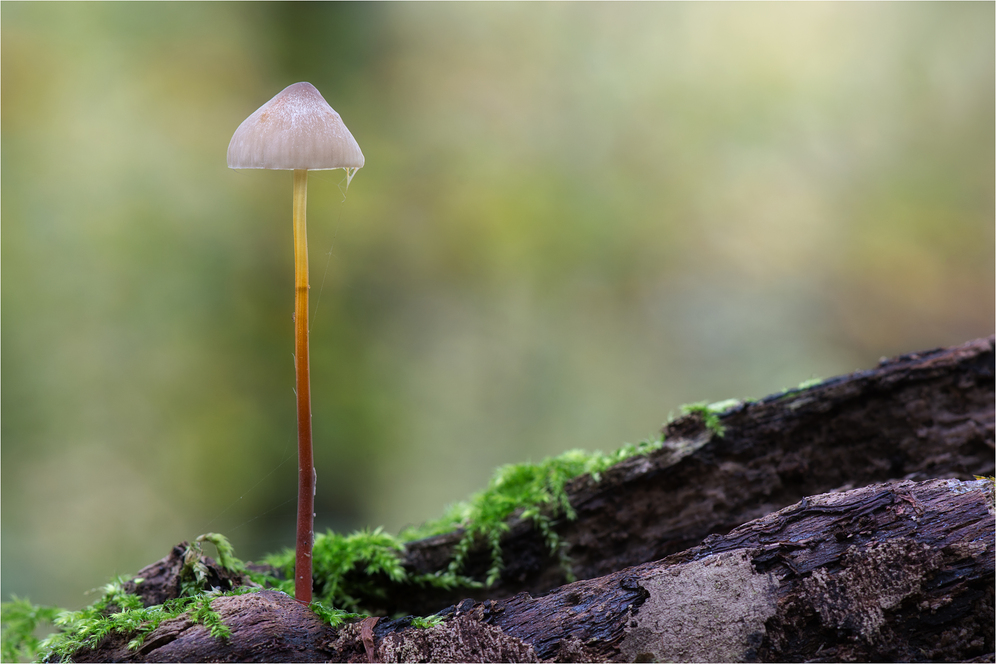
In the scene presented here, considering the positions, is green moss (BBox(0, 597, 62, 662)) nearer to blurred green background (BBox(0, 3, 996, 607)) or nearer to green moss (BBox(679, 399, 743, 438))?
blurred green background (BBox(0, 3, 996, 607))

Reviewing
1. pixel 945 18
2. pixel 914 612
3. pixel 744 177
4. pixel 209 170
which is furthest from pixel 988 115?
pixel 209 170

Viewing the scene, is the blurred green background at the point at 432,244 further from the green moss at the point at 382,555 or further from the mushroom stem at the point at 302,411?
the mushroom stem at the point at 302,411

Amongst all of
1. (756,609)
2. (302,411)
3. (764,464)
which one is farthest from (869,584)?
(302,411)

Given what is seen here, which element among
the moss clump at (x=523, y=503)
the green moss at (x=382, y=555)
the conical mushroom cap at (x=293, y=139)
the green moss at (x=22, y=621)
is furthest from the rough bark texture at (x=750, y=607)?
the conical mushroom cap at (x=293, y=139)

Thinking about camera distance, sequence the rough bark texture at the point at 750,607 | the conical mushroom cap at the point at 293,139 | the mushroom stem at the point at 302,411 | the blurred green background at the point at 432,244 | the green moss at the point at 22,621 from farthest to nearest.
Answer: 1. the blurred green background at the point at 432,244
2. the green moss at the point at 22,621
3. the mushroom stem at the point at 302,411
4. the conical mushroom cap at the point at 293,139
5. the rough bark texture at the point at 750,607

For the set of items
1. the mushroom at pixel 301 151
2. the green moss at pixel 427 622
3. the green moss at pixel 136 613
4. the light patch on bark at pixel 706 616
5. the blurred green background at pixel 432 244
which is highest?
the blurred green background at pixel 432 244

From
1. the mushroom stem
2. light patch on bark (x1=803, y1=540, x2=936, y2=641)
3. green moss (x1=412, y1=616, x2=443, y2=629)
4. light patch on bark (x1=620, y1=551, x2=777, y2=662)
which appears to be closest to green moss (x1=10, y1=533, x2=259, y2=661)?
the mushroom stem

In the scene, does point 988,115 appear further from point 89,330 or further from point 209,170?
point 89,330
